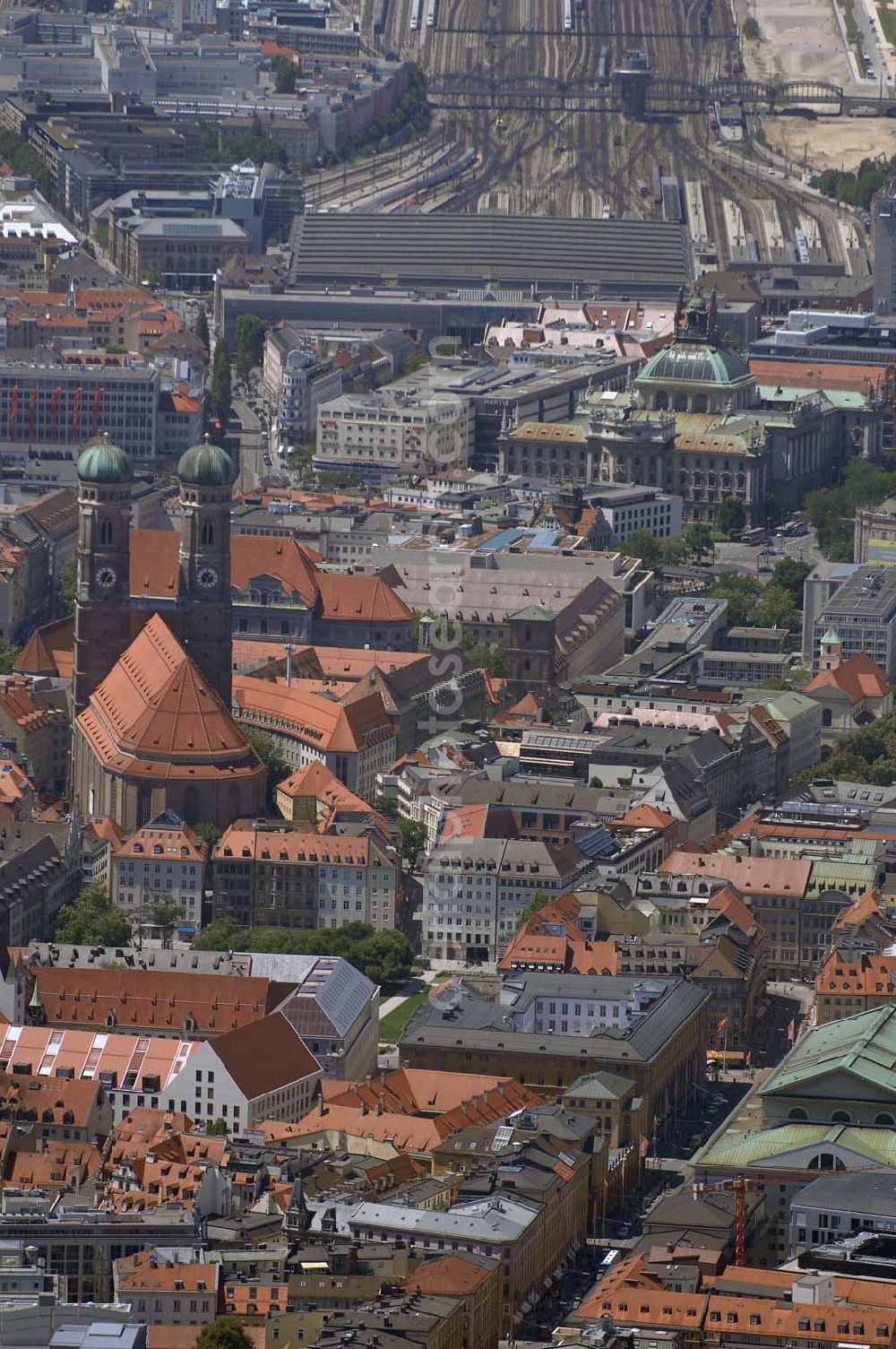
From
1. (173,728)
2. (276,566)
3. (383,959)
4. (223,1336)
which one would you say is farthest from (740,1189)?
(276,566)

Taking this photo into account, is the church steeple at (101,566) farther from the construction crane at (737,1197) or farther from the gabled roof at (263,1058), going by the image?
the construction crane at (737,1197)

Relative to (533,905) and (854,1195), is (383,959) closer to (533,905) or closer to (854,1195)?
(533,905)

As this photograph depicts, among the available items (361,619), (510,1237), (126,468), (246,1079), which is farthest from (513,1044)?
(361,619)

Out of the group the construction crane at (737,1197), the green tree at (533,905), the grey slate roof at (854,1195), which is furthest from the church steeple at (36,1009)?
the grey slate roof at (854,1195)

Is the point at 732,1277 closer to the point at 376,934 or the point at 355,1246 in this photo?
the point at 355,1246

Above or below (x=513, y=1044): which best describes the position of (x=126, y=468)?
above
